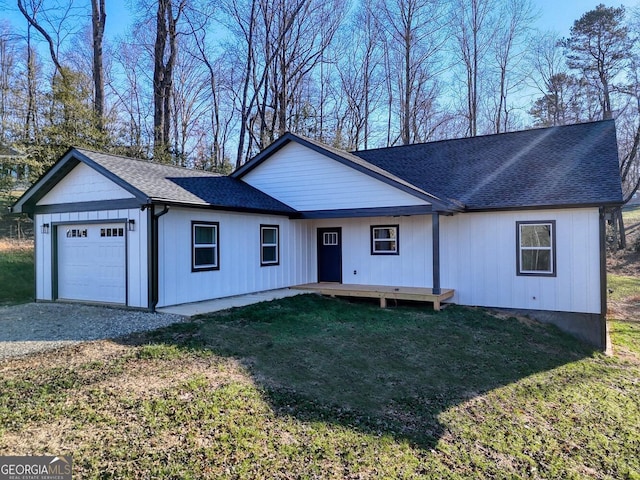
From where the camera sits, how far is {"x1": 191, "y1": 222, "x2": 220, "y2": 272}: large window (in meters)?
9.78

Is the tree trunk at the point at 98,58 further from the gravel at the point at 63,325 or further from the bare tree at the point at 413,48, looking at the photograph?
the bare tree at the point at 413,48

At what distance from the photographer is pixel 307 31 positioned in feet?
79.4

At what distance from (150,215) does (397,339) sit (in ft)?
18.1

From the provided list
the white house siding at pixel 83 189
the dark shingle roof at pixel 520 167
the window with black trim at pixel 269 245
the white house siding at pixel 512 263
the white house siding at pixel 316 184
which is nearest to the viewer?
the white house siding at pixel 512 263

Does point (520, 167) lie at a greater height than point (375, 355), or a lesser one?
greater

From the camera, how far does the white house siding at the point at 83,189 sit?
9.49 metres

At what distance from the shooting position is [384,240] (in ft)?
39.8

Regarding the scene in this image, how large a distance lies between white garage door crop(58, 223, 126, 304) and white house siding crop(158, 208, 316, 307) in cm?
110

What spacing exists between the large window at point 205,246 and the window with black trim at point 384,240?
449 cm

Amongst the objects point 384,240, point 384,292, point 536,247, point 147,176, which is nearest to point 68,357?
point 147,176

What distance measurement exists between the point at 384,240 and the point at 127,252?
6706 millimetres

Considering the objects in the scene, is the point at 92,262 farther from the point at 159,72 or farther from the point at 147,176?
the point at 159,72

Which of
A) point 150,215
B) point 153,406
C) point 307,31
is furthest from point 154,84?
point 153,406

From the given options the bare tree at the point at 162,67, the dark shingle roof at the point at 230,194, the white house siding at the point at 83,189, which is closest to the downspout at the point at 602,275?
the dark shingle roof at the point at 230,194
